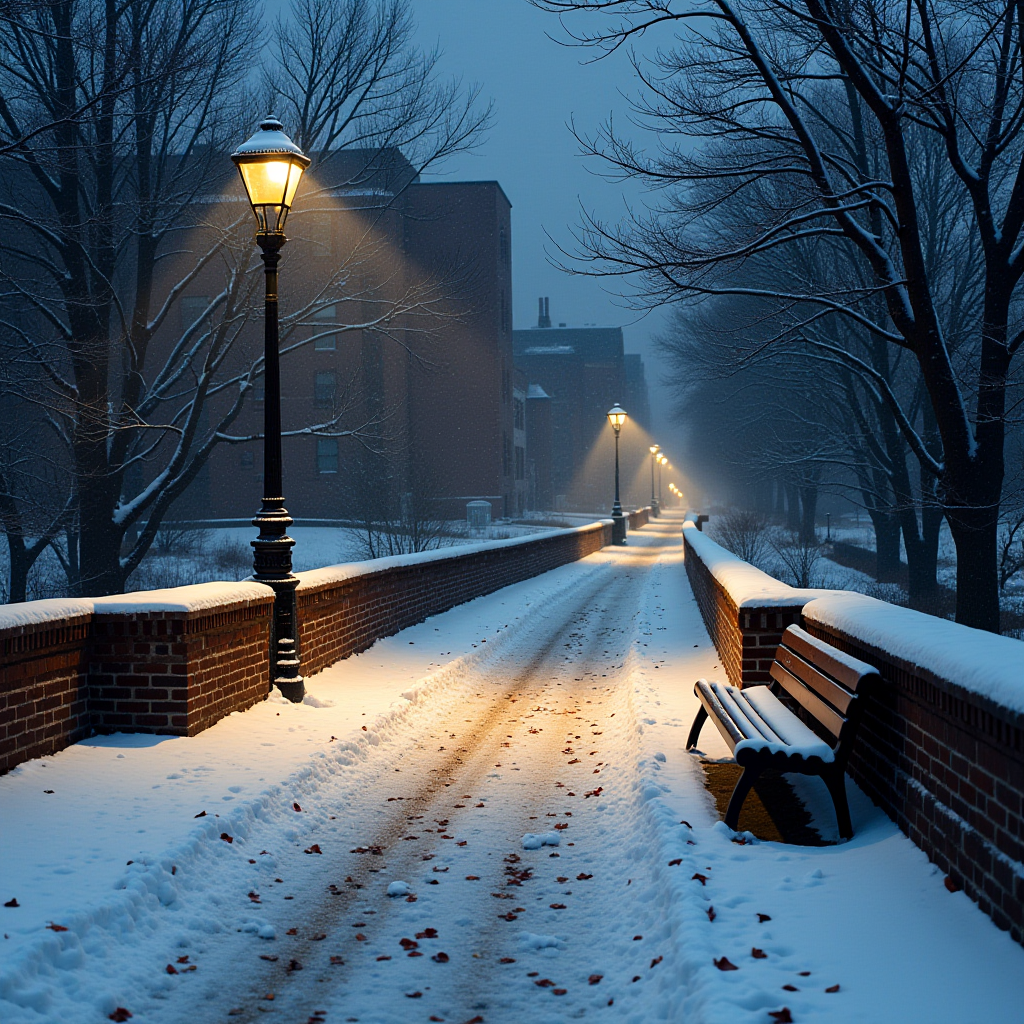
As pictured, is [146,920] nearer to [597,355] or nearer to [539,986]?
[539,986]

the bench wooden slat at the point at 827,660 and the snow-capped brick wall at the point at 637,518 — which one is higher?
the bench wooden slat at the point at 827,660

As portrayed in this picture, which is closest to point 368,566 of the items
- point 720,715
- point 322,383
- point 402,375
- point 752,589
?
point 752,589

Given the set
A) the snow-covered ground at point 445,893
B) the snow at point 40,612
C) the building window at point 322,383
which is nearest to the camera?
the snow-covered ground at point 445,893

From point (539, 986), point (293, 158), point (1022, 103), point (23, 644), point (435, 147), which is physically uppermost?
point (435, 147)

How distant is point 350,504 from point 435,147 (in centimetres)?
1796

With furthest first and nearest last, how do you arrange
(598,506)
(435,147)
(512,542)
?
(598,506), (512,542), (435,147)

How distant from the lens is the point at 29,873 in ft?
14.7

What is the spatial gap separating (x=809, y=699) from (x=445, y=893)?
2408 mm

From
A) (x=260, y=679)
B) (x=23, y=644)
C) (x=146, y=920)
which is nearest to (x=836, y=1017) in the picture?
(x=146, y=920)

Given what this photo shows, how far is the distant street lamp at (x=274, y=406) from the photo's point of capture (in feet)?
28.1

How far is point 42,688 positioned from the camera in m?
6.34

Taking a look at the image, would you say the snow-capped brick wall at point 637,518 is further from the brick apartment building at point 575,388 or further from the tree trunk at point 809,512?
the brick apartment building at point 575,388

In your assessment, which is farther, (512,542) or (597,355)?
(597,355)

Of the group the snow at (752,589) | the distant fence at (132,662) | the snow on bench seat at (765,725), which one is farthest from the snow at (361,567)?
the snow on bench seat at (765,725)
